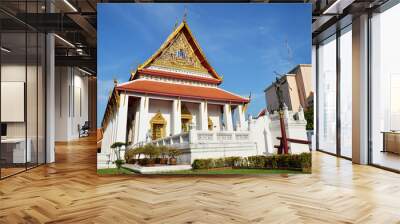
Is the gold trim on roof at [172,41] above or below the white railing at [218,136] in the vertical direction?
above

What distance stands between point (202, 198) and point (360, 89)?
179 inches

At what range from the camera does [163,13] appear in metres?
5.87

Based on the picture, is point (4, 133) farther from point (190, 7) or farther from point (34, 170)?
point (190, 7)

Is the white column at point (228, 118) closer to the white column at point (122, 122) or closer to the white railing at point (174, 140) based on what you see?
the white railing at point (174, 140)

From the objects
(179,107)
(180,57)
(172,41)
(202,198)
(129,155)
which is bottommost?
(202,198)

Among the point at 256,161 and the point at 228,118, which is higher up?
the point at 228,118

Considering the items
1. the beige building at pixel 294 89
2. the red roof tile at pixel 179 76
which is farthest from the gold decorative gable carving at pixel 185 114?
the beige building at pixel 294 89

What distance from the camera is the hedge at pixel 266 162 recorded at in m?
5.87

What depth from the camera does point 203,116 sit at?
19.5ft

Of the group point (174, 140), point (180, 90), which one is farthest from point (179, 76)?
point (174, 140)

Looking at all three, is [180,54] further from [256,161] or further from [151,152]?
[256,161]

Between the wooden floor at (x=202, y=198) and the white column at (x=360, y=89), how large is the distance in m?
0.99

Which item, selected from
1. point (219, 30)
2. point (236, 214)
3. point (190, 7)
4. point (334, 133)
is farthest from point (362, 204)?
point (334, 133)

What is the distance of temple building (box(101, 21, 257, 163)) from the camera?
19.0 ft
